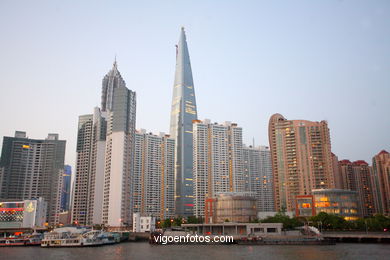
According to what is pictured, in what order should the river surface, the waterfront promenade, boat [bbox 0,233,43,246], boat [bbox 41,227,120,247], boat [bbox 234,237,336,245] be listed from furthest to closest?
boat [bbox 0,233,43,246], boat [bbox 41,227,120,247], the waterfront promenade, boat [bbox 234,237,336,245], the river surface

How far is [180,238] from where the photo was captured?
15575 cm

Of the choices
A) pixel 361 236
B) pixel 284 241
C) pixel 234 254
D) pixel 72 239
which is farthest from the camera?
pixel 72 239

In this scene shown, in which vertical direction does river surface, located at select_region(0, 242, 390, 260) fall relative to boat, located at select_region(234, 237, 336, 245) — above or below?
below

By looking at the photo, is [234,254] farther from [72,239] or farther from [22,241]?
[22,241]

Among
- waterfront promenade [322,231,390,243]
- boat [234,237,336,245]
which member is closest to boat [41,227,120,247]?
boat [234,237,336,245]

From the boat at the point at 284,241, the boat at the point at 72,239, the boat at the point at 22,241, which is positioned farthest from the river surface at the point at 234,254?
the boat at the point at 22,241

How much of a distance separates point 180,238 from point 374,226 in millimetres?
86435

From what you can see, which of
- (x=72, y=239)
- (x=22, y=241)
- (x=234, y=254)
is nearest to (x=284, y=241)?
(x=234, y=254)

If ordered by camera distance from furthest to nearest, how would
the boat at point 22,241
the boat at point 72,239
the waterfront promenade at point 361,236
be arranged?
the boat at point 22,241 → the boat at point 72,239 → the waterfront promenade at point 361,236

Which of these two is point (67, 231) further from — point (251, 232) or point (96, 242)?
point (251, 232)

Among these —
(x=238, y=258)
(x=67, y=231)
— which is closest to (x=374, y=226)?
(x=238, y=258)

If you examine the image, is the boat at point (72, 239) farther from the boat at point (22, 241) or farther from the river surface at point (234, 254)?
the river surface at point (234, 254)

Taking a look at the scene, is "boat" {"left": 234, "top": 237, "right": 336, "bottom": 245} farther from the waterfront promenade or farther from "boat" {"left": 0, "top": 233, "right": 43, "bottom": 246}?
"boat" {"left": 0, "top": 233, "right": 43, "bottom": 246}

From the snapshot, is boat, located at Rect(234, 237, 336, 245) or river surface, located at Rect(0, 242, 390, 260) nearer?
river surface, located at Rect(0, 242, 390, 260)
